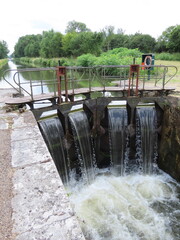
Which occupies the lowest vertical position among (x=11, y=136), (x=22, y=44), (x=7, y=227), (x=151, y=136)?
(x=151, y=136)

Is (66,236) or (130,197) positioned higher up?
(66,236)

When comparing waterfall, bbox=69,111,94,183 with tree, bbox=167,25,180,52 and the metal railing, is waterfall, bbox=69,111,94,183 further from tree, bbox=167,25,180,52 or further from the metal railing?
tree, bbox=167,25,180,52

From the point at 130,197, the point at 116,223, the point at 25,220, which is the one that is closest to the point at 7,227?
the point at 25,220

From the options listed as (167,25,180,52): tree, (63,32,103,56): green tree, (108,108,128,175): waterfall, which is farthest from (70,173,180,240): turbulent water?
(63,32,103,56): green tree

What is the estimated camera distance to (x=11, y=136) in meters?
3.40

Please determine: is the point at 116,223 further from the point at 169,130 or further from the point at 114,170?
the point at 169,130

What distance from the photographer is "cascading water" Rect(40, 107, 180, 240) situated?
4.52 meters

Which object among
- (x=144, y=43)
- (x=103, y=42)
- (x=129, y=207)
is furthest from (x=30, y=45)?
(x=129, y=207)

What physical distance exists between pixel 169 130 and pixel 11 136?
516 cm

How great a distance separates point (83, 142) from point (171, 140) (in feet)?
9.79

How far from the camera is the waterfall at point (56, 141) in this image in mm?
5470

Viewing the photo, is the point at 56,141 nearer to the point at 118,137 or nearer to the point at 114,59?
the point at 118,137

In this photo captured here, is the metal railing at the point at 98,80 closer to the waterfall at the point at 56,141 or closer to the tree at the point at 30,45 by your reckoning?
the waterfall at the point at 56,141

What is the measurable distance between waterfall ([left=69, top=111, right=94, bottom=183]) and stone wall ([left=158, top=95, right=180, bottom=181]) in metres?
2.60
